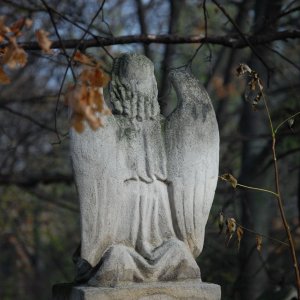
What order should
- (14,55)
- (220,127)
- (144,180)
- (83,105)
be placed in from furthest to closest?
1. (220,127)
2. (144,180)
3. (14,55)
4. (83,105)

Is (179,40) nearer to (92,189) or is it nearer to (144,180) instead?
(144,180)

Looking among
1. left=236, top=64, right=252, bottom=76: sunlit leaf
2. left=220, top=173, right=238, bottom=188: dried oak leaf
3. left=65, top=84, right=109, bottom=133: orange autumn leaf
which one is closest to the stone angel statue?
left=220, top=173, right=238, bottom=188: dried oak leaf

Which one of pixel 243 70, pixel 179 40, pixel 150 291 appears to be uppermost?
pixel 179 40

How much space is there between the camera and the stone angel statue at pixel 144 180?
20.0 ft

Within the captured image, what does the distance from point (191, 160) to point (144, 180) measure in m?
0.36

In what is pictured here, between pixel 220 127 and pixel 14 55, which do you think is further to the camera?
pixel 220 127

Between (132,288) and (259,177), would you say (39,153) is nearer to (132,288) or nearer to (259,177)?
(259,177)

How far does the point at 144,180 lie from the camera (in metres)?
6.28

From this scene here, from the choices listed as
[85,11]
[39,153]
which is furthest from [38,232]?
[85,11]

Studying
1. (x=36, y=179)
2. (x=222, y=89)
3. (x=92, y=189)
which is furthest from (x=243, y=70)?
(x=222, y=89)

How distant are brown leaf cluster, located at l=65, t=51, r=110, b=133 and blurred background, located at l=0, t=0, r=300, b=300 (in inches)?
102

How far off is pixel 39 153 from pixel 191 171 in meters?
8.75

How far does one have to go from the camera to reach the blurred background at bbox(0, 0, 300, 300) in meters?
10.3

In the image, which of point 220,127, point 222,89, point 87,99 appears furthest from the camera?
point 222,89
